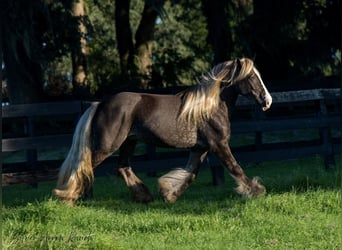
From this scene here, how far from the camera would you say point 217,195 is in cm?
878

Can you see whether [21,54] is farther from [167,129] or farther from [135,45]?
[167,129]

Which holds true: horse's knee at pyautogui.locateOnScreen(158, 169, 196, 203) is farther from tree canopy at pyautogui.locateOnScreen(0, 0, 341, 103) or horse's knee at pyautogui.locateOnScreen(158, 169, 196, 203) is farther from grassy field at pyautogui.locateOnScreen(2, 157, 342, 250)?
tree canopy at pyautogui.locateOnScreen(0, 0, 341, 103)

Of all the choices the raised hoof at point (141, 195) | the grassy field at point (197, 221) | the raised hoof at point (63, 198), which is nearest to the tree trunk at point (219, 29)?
the grassy field at point (197, 221)

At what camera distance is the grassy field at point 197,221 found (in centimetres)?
589

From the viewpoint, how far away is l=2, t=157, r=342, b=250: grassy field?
589 centimetres

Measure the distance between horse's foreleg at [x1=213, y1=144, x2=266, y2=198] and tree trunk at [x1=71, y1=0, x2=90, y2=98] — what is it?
351 inches

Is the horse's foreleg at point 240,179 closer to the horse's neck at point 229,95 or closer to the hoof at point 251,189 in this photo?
the hoof at point 251,189

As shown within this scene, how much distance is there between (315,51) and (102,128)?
12643 mm

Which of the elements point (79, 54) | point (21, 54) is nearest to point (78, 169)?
point (21, 54)

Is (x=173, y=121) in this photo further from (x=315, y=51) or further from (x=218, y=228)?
(x=315, y=51)

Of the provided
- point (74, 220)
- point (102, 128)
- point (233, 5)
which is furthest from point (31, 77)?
point (74, 220)

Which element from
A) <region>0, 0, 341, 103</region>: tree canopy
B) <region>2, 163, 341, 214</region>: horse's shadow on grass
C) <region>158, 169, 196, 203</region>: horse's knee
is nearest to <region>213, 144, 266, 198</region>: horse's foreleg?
<region>2, 163, 341, 214</region>: horse's shadow on grass

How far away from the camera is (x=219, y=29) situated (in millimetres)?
18766

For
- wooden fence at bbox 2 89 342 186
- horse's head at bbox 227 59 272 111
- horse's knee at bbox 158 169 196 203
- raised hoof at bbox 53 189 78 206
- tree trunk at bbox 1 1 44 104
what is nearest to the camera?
raised hoof at bbox 53 189 78 206
